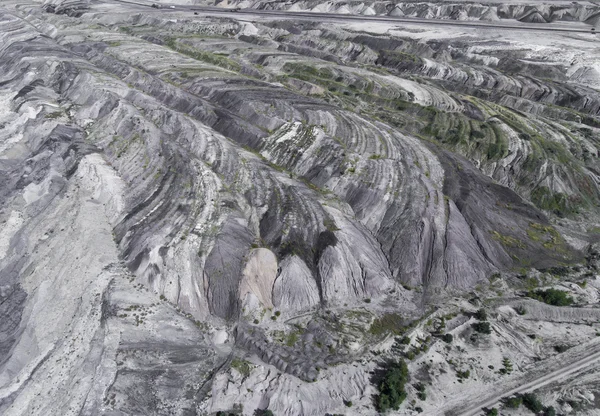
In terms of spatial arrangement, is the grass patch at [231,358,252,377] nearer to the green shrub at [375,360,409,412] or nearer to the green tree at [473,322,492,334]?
the green shrub at [375,360,409,412]

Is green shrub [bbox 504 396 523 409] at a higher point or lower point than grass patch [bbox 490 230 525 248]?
lower

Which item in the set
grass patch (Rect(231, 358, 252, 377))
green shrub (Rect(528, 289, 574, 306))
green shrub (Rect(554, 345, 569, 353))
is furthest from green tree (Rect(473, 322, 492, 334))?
grass patch (Rect(231, 358, 252, 377))

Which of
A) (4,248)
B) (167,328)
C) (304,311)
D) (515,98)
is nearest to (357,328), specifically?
(304,311)

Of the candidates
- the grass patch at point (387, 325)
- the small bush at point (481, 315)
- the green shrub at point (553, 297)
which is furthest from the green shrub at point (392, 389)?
the green shrub at point (553, 297)

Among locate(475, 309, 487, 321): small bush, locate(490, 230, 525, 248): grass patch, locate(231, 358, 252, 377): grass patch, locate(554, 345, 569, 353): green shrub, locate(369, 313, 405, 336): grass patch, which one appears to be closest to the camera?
locate(231, 358, 252, 377): grass patch

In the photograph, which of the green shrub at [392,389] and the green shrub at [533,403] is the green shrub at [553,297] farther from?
the green shrub at [392,389]

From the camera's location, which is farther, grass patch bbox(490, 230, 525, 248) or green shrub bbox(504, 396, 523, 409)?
grass patch bbox(490, 230, 525, 248)

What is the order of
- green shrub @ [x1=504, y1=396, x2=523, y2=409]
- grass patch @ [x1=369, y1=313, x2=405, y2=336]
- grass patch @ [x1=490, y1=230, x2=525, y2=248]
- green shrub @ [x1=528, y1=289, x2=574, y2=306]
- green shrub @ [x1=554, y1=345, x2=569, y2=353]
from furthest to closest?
grass patch @ [x1=490, y1=230, x2=525, y2=248], green shrub @ [x1=528, y1=289, x2=574, y2=306], grass patch @ [x1=369, y1=313, x2=405, y2=336], green shrub @ [x1=554, y1=345, x2=569, y2=353], green shrub @ [x1=504, y1=396, x2=523, y2=409]

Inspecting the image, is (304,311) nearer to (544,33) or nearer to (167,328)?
(167,328)
